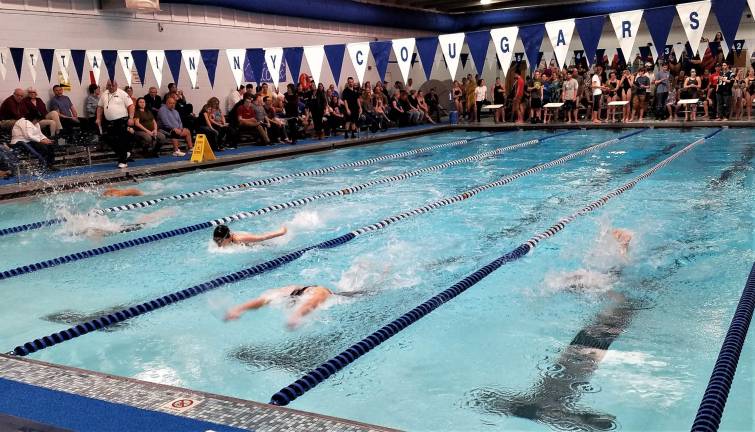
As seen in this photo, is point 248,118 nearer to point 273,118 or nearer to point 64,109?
point 273,118

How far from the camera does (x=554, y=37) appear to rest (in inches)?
427

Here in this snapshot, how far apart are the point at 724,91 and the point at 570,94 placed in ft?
10.4

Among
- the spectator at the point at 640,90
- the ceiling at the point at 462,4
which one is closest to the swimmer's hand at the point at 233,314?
the spectator at the point at 640,90

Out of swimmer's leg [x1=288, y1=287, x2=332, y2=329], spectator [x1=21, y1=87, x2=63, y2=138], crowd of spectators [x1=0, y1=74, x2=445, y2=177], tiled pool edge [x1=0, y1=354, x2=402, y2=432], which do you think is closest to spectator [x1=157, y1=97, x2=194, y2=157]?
crowd of spectators [x1=0, y1=74, x2=445, y2=177]

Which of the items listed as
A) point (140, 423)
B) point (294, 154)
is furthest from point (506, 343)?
point (294, 154)

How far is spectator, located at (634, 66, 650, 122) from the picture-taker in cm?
1483

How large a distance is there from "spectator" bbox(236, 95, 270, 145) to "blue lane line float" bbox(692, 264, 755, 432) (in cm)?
1035

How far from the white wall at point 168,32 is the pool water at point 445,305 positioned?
423 centimetres

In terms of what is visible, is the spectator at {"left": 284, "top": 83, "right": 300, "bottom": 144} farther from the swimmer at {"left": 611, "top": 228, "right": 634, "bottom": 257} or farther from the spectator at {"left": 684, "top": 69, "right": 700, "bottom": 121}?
the swimmer at {"left": 611, "top": 228, "right": 634, "bottom": 257}

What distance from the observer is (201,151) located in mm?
10711

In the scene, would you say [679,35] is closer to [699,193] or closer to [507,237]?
[699,193]

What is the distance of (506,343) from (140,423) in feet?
6.36

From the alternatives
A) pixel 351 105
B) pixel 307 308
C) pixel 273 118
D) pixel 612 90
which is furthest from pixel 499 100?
pixel 307 308

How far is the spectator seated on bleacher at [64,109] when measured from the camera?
1068 centimetres
